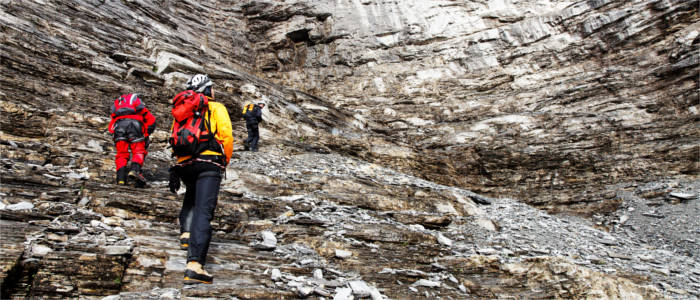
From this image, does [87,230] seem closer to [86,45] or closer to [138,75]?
[138,75]

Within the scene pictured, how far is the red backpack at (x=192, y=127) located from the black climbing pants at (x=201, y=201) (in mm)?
193

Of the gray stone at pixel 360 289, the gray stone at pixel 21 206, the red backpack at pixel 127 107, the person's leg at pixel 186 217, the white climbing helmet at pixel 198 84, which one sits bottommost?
the gray stone at pixel 360 289

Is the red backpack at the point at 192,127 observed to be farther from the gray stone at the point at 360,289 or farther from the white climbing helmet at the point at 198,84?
the gray stone at the point at 360,289

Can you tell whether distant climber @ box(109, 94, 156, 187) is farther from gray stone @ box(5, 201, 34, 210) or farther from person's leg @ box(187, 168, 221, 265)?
person's leg @ box(187, 168, 221, 265)

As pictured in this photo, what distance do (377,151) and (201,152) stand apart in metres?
14.2

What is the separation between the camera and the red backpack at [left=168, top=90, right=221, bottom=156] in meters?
4.56

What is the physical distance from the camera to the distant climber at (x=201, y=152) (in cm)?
439

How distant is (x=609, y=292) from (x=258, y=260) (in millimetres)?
5691

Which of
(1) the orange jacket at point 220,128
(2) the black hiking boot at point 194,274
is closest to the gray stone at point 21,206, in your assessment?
(1) the orange jacket at point 220,128

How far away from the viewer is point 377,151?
1847 centimetres

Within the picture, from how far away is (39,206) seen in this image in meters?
5.59

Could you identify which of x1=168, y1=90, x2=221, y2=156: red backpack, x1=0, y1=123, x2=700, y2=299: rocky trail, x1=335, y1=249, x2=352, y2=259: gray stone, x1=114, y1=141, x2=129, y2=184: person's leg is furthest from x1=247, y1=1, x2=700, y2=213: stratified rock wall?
x1=168, y1=90, x2=221, y2=156: red backpack

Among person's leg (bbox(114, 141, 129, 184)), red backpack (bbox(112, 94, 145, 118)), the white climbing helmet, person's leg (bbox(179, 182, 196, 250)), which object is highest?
red backpack (bbox(112, 94, 145, 118))

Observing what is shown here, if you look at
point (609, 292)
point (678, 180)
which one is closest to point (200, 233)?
point (609, 292)
